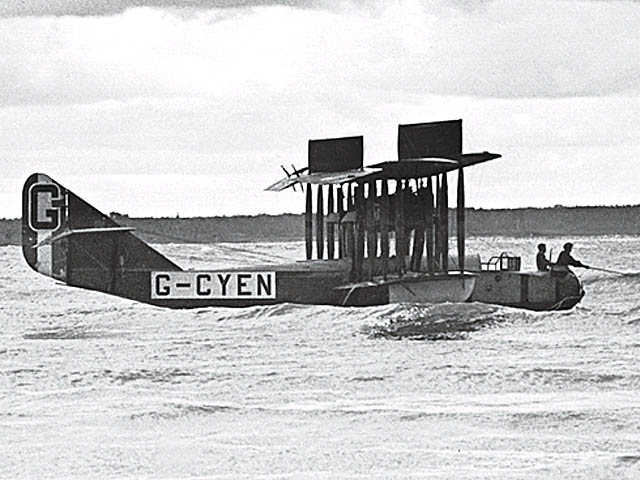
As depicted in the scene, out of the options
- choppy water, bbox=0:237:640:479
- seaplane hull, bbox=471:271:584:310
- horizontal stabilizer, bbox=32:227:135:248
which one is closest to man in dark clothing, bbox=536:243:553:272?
seaplane hull, bbox=471:271:584:310

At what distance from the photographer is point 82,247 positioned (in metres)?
24.5

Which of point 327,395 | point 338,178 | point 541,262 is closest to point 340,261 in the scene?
point 338,178

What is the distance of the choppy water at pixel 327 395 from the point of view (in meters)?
10.8

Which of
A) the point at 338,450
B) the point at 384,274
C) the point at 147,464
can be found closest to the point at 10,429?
the point at 147,464

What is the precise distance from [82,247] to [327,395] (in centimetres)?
1086

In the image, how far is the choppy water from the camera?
1080 cm

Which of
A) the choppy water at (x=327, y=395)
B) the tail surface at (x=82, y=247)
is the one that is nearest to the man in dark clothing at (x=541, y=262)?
the choppy water at (x=327, y=395)

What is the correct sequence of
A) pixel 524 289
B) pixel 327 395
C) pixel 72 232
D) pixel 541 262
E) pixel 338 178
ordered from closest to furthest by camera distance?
pixel 327 395, pixel 338 178, pixel 72 232, pixel 524 289, pixel 541 262

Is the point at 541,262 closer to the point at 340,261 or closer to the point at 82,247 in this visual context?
the point at 340,261

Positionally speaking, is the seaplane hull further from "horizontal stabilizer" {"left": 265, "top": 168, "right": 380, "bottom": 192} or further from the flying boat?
"horizontal stabilizer" {"left": 265, "top": 168, "right": 380, "bottom": 192}

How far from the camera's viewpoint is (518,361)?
58.6ft

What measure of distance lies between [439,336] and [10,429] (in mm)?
10366

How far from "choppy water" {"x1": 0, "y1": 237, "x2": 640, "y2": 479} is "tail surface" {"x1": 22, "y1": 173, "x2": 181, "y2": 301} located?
35.8 inches

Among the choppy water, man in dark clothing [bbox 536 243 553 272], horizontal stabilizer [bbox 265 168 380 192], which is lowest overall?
the choppy water
